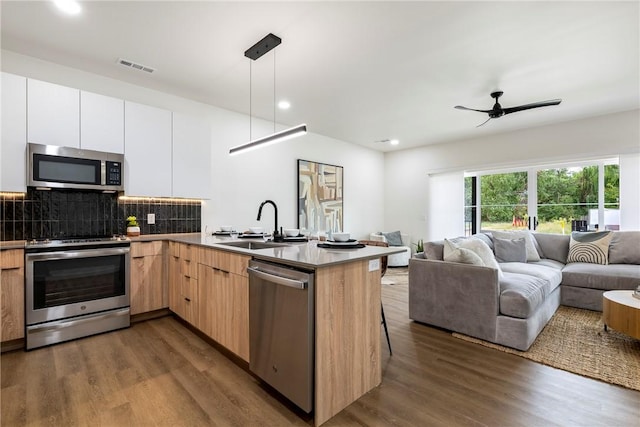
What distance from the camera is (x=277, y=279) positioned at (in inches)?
68.9

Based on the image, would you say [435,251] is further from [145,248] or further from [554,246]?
[145,248]

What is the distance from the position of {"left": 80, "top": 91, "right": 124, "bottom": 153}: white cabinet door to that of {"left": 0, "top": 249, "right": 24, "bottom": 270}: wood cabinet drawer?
1.11m

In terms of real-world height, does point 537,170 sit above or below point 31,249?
above

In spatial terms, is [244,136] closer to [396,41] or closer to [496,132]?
[396,41]

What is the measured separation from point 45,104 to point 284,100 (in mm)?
2429

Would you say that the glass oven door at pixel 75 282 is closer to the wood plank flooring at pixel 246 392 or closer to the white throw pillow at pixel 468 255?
the wood plank flooring at pixel 246 392

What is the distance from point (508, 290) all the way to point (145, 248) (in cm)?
359

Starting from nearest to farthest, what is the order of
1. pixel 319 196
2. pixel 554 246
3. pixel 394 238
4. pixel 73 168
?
pixel 73 168 → pixel 554 246 → pixel 319 196 → pixel 394 238

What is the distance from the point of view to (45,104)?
2736 mm

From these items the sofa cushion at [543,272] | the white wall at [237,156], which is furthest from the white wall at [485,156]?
the sofa cushion at [543,272]

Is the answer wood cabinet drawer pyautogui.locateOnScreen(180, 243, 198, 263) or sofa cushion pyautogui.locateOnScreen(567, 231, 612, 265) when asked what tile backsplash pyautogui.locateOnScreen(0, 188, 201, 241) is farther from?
sofa cushion pyautogui.locateOnScreen(567, 231, 612, 265)

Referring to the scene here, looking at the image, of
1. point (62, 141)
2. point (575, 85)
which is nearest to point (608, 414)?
point (575, 85)

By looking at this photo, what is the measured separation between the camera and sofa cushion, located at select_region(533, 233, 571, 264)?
4430 millimetres

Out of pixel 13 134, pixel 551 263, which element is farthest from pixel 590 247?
pixel 13 134
